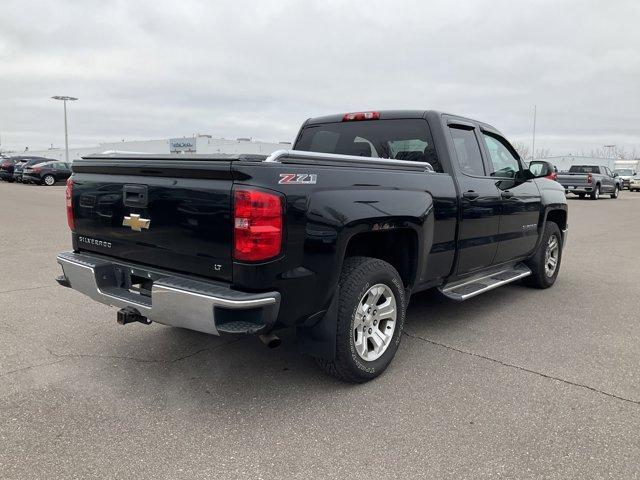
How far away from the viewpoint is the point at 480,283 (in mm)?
5066

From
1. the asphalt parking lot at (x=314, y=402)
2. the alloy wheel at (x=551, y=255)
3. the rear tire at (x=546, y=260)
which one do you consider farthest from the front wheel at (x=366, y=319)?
the alloy wheel at (x=551, y=255)

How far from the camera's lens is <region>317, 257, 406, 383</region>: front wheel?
3402mm

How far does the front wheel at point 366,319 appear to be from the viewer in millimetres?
3402

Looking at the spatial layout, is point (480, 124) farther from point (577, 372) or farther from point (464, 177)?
point (577, 372)

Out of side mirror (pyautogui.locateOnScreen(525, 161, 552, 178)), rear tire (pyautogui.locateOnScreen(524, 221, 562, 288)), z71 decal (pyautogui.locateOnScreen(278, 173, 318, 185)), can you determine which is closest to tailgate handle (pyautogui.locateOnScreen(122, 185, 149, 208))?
z71 decal (pyautogui.locateOnScreen(278, 173, 318, 185))

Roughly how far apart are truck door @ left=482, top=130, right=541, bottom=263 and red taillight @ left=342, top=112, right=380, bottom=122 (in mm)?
1202

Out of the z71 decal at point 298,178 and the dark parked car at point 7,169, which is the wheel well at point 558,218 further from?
Result: the dark parked car at point 7,169

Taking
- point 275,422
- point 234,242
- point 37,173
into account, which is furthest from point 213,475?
point 37,173

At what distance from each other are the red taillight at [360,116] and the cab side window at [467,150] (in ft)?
2.27

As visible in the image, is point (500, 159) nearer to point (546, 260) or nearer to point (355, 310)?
point (546, 260)

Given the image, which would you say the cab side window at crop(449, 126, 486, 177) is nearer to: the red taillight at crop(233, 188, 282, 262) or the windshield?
the windshield

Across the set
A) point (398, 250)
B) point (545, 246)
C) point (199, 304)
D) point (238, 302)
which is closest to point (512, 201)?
point (545, 246)

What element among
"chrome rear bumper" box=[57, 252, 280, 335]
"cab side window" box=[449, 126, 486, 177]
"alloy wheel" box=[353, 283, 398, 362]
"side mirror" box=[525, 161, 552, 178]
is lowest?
"alloy wheel" box=[353, 283, 398, 362]

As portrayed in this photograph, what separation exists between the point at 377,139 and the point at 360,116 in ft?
0.98
